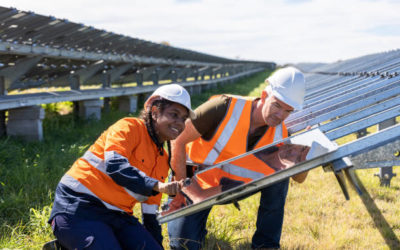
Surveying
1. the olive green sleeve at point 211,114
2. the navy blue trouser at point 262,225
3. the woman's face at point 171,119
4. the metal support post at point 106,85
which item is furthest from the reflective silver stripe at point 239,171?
the metal support post at point 106,85

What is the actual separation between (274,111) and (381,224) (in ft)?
5.09

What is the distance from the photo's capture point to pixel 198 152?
2.95 metres

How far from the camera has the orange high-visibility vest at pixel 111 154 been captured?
2.17 metres

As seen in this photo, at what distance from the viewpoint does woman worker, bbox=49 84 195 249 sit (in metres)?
2.07

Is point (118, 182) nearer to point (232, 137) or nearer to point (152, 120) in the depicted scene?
point (152, 120)

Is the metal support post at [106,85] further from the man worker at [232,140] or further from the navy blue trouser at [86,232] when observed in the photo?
the navy blue trouser at [86,232]

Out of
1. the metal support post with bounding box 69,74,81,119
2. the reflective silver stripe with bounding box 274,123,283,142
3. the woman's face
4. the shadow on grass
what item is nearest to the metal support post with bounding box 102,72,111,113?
the metal support post with bounding box 69,74,81,119

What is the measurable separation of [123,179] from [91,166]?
10.6 inches

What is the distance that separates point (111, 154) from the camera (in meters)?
2.08

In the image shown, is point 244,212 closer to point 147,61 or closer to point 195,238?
point 195,238

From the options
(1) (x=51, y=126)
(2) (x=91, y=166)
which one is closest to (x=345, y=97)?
(2) (x=91, y=166)

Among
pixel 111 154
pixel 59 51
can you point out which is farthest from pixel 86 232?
pixel 59 51

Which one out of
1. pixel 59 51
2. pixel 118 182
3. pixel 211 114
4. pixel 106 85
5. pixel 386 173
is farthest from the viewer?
pixel 106 85

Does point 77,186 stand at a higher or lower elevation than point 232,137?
lower
